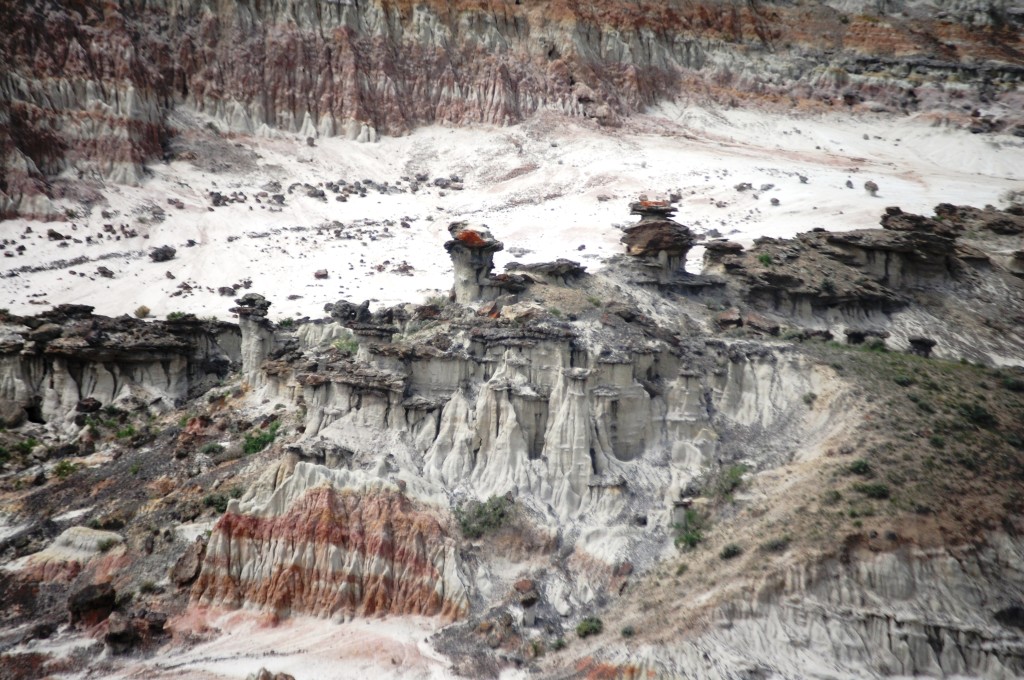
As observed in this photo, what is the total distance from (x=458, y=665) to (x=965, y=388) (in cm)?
1976

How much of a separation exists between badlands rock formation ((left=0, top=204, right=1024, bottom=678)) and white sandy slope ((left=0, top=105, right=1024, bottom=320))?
35.0 ft

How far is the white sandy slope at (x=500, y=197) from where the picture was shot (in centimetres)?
4706

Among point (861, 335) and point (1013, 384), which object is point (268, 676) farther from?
point (861, 335)

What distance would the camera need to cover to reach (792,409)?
96.3 ft

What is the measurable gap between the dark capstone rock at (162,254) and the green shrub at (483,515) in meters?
32.7

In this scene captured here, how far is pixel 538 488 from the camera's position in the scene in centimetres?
2683

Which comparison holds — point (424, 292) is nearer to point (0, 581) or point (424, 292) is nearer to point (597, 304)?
point (597, 304)

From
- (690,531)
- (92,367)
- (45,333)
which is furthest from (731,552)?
(45,333)

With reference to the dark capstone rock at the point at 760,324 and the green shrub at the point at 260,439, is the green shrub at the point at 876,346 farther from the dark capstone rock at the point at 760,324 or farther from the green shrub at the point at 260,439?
the green shrub at the point at 260,439

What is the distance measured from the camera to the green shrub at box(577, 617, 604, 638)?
22.6 metres

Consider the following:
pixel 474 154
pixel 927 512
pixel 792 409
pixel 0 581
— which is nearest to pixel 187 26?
pixel 474 154

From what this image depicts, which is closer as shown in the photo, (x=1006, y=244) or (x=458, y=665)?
(x=458, y=665)

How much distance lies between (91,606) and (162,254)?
32.0m

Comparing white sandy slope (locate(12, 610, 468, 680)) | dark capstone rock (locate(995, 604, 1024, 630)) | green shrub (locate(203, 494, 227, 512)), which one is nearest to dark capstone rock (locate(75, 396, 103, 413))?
green shrub (locate(203, 494, 227, 512))
